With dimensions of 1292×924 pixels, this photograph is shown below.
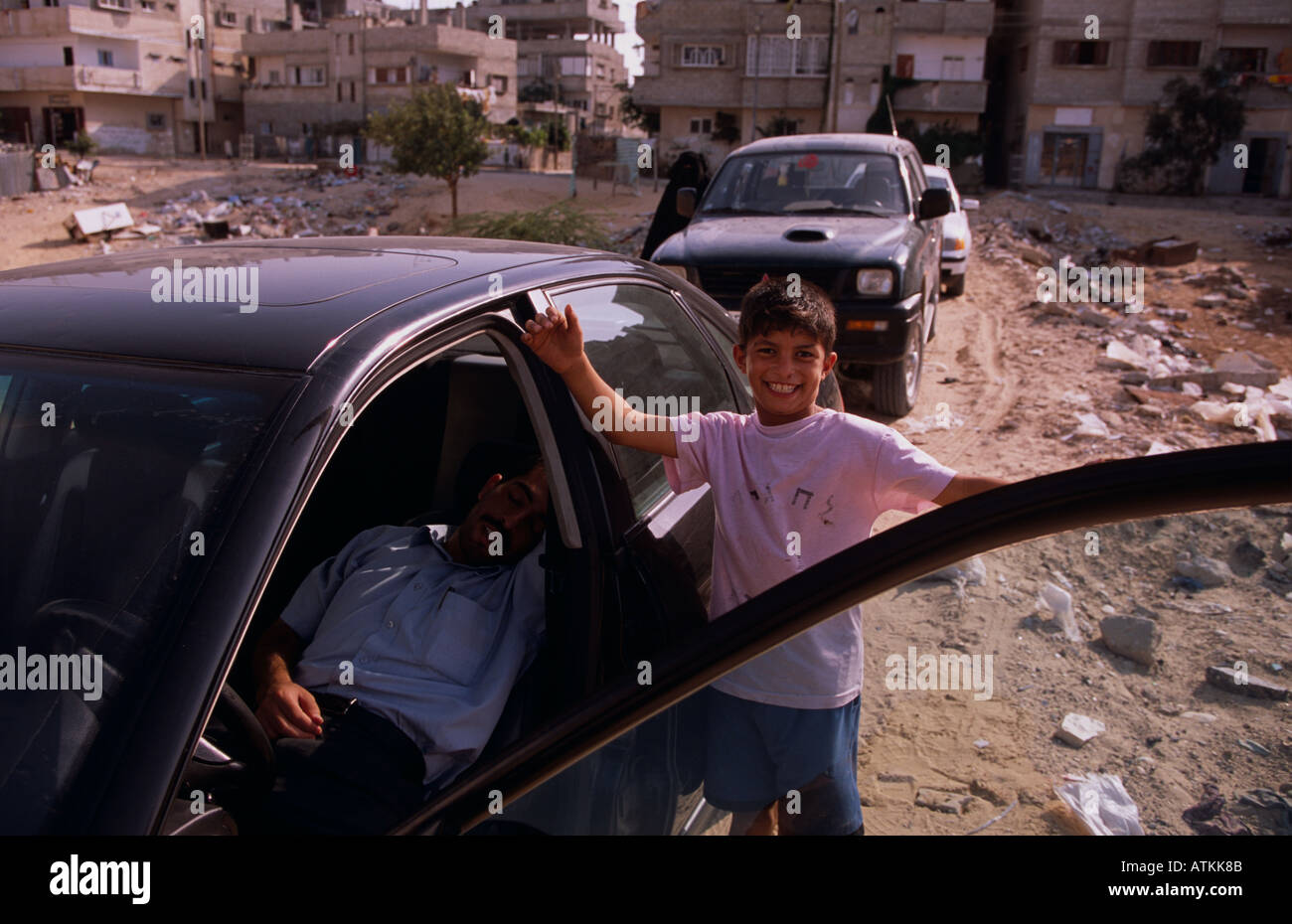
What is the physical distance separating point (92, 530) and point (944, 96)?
4248cm

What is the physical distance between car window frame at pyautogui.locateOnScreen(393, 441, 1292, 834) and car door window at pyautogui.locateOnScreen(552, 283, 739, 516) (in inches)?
40.6

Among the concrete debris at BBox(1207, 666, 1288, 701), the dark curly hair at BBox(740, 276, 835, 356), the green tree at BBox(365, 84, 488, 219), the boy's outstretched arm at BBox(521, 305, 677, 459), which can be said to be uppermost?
the green tree at BBox(365, 84, 488, 219)

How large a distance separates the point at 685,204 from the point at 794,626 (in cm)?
757

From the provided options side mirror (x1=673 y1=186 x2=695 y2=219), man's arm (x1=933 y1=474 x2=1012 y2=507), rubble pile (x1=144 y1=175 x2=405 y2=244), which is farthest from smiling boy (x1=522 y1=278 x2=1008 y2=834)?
rubble pile (x1=144 y1=175 x2=405 y2=244)

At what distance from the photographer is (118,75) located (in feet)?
181

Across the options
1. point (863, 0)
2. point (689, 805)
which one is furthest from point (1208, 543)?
point (863, 0)

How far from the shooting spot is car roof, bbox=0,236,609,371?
5.41ft

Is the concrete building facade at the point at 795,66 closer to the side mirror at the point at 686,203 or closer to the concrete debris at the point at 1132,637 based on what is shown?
the side mirror at the point at 686,203

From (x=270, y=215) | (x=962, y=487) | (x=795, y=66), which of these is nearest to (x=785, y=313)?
(x=962, y=487)

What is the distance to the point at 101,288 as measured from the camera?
1.95m

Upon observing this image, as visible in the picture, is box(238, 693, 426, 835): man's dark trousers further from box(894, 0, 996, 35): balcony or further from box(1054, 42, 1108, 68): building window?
box(894, 0, 996, 35): balcony
